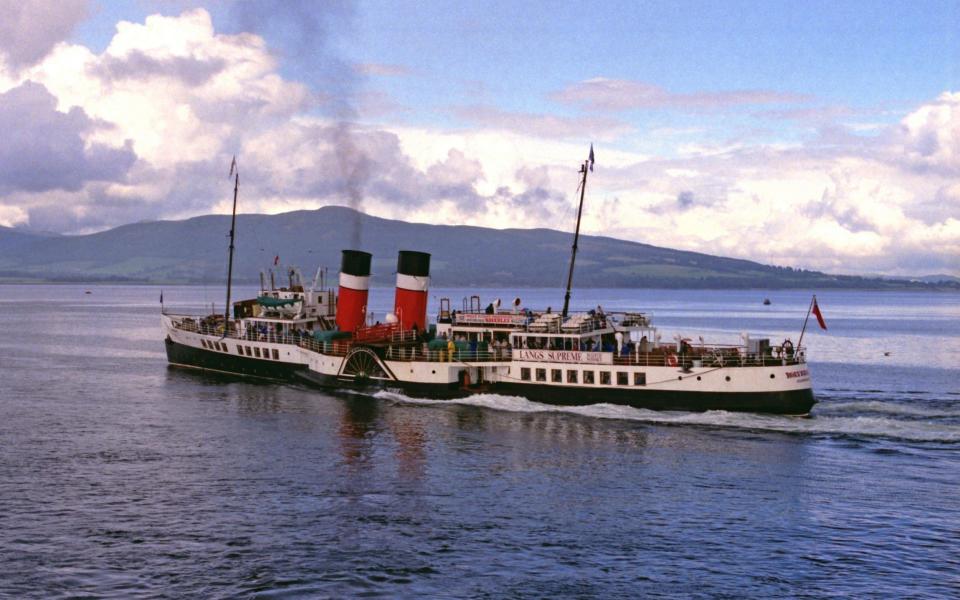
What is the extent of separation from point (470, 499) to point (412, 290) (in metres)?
29.9

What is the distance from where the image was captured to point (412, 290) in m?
63.8

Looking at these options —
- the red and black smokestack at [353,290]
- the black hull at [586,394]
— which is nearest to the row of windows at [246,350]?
the black hull at [586,394]

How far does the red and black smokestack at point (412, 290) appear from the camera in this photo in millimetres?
63375

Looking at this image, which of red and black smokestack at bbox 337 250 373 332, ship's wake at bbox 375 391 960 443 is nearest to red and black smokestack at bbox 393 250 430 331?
red and black smokestack at bbox 337 250 373 332

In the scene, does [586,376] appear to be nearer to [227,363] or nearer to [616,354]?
[616,354]

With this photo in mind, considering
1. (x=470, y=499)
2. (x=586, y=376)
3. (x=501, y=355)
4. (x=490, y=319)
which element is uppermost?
(x=490, y=319)

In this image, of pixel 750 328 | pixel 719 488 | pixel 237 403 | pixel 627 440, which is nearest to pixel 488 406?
pixel 627 440

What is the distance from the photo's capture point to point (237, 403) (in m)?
59.7

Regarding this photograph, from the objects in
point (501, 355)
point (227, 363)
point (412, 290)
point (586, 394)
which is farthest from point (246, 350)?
point (586, 394)

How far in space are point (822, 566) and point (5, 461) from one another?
3596cm

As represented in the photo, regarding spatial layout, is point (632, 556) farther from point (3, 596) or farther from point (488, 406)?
point (488, 406)

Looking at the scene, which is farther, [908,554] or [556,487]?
[556,487]

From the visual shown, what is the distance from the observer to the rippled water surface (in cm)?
2741

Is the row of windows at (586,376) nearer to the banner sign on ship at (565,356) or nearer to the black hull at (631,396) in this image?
the black hull at (631,396)
